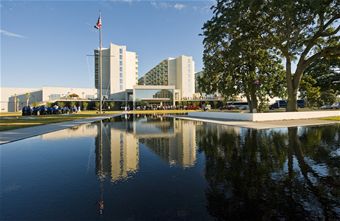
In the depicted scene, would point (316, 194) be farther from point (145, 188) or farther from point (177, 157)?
point (177, 157)

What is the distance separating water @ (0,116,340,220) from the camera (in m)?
4.01

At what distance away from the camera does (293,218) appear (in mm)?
3740

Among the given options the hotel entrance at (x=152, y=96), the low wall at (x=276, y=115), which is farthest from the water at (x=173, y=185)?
the hotel entrance at (x=152, y=96)

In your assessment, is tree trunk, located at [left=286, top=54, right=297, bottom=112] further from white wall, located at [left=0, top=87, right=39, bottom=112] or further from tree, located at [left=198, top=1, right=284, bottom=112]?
white wall, located at [left=0, top=87, right=39, bottom=112]

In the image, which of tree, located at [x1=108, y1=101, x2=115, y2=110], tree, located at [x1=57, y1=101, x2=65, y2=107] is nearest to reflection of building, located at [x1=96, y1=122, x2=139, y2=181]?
tree, located at [x1=57, y1=101, x2=65, y2=107]

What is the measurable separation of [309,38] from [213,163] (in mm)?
23648

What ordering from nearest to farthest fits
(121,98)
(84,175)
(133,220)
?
1. (133,220)
2. (84,175)
3. (121,98)

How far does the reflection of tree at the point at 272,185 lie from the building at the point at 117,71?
9075 cm

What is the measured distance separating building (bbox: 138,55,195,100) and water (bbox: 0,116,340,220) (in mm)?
101419

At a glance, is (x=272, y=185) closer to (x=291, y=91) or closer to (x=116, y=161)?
(x=116, y=161)

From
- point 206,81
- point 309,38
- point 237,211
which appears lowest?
point 237,211

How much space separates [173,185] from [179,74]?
112 metres

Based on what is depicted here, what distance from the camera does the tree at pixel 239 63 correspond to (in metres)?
24.2

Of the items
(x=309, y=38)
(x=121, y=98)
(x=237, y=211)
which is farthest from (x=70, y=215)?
(x=121, y=98)
